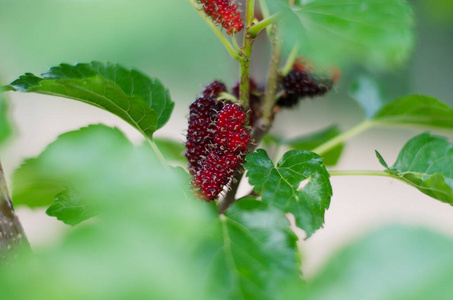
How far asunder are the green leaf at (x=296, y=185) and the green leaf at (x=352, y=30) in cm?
12

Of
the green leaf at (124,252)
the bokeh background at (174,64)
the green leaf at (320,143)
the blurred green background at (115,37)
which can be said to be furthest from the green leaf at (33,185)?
the blurred green background at (115,37)

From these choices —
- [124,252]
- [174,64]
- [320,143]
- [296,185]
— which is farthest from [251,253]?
[174,64]

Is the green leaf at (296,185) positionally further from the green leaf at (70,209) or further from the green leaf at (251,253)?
the green leaf at (70,209)

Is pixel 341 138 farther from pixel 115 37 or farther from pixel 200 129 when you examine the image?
pixel 115 37

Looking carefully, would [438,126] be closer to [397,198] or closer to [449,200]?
[449,200]

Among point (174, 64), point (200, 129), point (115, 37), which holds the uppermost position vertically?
point (115, 37)

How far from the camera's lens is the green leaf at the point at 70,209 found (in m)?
0.41

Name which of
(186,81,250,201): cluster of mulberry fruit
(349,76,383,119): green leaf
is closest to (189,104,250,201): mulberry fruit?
(186,81,250,201): cluster of mulberry fruit

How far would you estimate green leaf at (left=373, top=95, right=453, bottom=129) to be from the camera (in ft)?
1.81

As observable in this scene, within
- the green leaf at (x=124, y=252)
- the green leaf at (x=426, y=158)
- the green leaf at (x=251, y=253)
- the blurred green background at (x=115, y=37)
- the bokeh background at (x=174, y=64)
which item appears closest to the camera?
the green leaf at (x=124, y=252)

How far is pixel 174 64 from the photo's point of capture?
3.57 meters

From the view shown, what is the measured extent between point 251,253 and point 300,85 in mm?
234

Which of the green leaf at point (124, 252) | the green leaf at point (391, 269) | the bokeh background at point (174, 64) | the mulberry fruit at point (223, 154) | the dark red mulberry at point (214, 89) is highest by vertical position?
the bokeh background at point (174, 64)

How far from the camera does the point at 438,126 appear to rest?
604 millimetres
